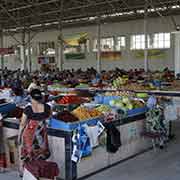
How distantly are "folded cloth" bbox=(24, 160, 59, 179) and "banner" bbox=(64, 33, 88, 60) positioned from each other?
21.3 m

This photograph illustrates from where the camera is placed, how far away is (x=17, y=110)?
598 cm

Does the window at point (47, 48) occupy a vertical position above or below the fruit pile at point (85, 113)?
above

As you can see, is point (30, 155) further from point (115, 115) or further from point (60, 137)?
point (115, 115)

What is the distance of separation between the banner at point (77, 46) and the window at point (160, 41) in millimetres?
5518

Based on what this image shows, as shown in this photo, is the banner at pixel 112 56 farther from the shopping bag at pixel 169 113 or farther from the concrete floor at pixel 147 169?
the concrete floor at pixel 147 169

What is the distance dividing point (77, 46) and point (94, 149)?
69.1ft

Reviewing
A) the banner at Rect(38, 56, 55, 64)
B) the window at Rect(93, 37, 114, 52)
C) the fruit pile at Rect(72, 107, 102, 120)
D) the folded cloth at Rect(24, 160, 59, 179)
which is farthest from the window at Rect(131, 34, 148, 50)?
the folded cloth at Rect(24, 160, 59, 179)

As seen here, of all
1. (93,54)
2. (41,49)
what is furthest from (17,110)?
(41,49)

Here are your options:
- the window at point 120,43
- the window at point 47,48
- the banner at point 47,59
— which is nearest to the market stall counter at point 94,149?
the window at point 120,43

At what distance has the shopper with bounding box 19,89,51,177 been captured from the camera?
14.9 ft

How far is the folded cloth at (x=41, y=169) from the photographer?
427cm

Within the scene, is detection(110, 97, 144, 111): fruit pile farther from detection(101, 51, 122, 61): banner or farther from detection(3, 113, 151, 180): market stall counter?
detection(101, 51, 122, 61): banner

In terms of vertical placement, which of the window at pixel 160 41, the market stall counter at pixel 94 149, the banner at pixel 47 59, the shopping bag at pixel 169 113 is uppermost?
the window at pixel 160 41

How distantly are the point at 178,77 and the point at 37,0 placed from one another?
9317 millimetres
